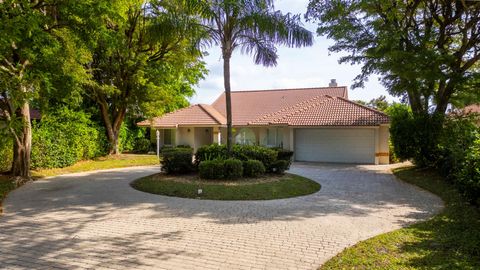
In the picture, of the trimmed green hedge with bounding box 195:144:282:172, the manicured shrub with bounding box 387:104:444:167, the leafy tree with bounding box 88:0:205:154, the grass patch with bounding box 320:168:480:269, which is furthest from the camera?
the leafy tree with bounding box 88:0:205:154

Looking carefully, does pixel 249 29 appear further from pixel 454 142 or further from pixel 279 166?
pixel 454 142

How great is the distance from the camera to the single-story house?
21453 millimetres

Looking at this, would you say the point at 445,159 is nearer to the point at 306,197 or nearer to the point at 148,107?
the point at 306,197

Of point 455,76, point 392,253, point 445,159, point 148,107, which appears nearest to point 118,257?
point 392,253

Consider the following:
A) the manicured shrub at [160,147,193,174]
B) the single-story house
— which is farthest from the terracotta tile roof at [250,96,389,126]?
the manicured shrub at [160,147,193,174]

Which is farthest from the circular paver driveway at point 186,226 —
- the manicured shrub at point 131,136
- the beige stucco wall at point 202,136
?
the manicured shrub at point 131,136

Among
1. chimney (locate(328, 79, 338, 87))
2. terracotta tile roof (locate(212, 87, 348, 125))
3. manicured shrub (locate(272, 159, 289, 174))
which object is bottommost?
manicured shrub (locate(272, 159, 289, 174))

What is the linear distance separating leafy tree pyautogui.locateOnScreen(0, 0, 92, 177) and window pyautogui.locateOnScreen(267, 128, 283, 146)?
12.7 m

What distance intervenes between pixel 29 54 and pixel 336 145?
1706 cm

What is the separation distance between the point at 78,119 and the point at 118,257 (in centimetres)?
1788

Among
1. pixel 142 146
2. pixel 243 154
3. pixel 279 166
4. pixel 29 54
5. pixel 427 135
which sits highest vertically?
pixel 29 54

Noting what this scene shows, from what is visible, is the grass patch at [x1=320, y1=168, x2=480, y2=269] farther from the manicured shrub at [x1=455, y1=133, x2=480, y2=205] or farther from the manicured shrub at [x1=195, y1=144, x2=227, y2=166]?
the manicured shrub at [x1=195, y1=144, x2=227, y2=166]

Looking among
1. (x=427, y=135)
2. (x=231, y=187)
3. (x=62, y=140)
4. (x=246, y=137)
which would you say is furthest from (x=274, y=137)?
(x=231, y=187)

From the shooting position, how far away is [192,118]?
2803 centimetres
